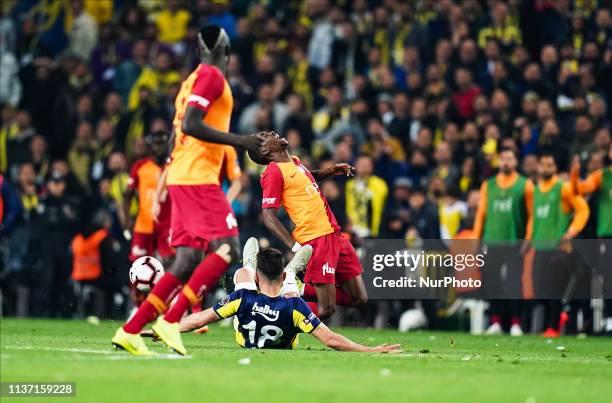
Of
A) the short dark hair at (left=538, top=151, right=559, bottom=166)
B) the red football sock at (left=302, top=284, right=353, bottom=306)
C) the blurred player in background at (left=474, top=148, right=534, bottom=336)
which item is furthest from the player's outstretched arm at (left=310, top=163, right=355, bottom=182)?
the short dark hair at (left=538, top=151, right=559, bottom=166)

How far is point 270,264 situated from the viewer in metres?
12.0

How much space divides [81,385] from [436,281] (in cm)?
991

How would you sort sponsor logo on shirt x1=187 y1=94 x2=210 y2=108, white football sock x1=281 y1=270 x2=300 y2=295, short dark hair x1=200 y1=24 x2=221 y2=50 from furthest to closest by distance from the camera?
1. white football sock x1=281 y1=270 x2=300 y2=295
2. short dark hair x1=200 y1=24 x2=221 y2=50
3. sponsor logo on shirt x1=187 y1=94 x2=210 y2=108

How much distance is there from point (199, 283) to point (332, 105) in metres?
12.1

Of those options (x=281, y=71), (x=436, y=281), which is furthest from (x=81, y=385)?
(x=281, y=71)

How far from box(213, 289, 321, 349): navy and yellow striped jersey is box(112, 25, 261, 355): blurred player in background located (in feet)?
4.82

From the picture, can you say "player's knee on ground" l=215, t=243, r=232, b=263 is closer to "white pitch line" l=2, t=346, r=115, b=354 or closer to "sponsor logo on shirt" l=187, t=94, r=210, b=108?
"sponsor logo on shirt" l=187, t=94, r=210, b=108

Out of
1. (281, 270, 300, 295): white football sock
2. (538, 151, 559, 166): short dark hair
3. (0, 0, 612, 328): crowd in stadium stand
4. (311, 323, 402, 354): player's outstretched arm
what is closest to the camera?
(311, 323, 402, 354): player's outstretched arm

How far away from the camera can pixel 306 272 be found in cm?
1368

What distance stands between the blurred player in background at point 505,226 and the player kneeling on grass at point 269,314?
6.53 meters

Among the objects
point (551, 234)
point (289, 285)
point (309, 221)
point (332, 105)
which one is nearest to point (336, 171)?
point (309, 221)

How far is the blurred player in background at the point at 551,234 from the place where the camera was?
18688 mm

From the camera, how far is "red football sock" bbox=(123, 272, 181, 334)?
10.3 meters

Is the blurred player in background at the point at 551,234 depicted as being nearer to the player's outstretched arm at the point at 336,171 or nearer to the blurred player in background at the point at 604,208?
the blurred player in background at the point at 604,208
